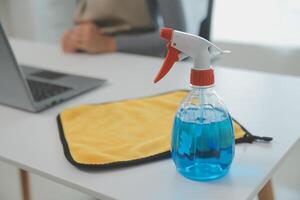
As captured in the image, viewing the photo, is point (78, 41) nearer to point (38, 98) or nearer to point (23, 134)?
point (38, 98)

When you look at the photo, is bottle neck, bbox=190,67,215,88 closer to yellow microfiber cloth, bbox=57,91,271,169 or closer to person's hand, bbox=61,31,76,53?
yellow microfiber cloth, bbox=57,91,271,169

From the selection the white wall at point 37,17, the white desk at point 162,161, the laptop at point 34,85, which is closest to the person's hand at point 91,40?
the white desk at point 162,161

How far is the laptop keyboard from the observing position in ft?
3.76

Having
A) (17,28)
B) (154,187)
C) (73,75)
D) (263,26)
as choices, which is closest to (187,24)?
→ (73,75)

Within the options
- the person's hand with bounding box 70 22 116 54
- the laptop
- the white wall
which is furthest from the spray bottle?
the white wall

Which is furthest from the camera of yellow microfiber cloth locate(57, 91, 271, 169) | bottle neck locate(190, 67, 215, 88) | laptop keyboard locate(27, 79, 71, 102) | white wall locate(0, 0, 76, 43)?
white wall locate(0, 0, 76, 43)

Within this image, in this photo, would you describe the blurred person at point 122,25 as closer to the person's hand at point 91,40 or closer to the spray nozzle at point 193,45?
the person's hand at point 91,40

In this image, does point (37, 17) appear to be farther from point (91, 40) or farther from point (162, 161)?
point (162, 161)

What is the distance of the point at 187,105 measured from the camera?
764 millimetres

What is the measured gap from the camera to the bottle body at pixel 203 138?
731 mm

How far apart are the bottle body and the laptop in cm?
43

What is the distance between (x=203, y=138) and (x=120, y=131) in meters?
0.26

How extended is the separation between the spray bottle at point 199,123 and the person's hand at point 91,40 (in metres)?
0.93

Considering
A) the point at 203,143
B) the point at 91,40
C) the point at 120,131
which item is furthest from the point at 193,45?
the point at 91,40
